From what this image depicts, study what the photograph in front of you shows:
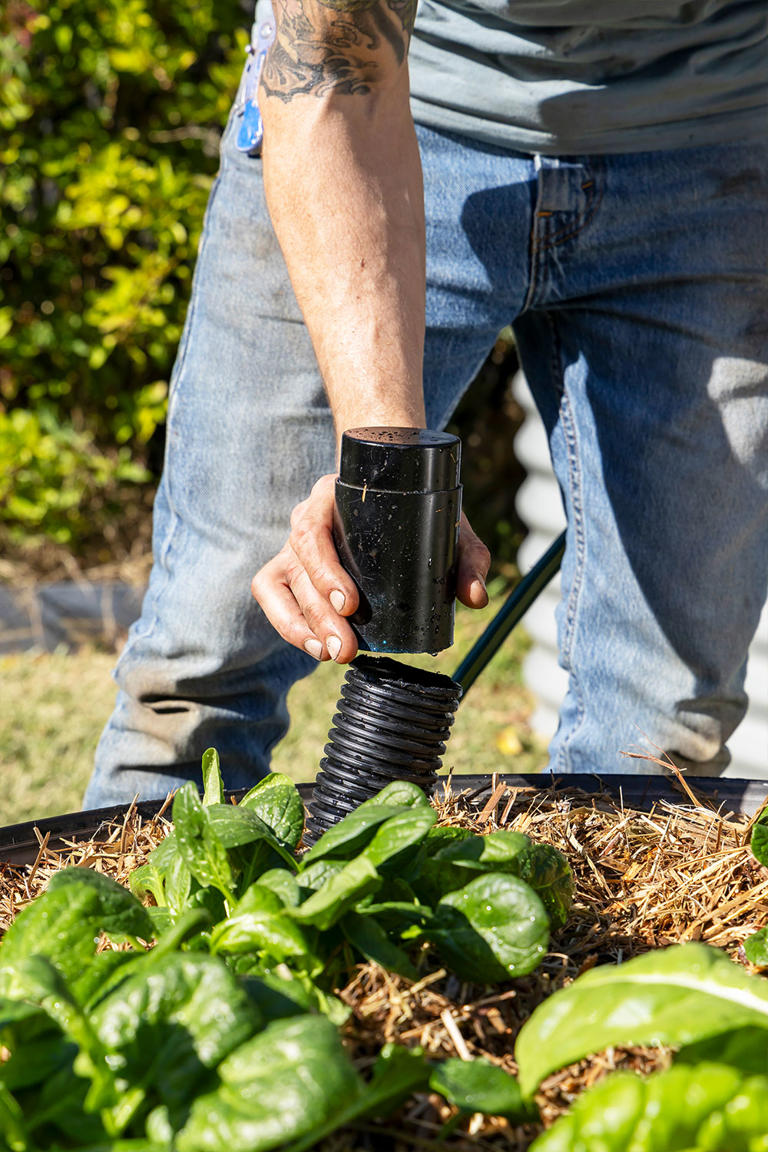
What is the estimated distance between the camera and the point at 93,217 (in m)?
3.20

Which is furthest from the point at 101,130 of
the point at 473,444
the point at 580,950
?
the point at 580,950

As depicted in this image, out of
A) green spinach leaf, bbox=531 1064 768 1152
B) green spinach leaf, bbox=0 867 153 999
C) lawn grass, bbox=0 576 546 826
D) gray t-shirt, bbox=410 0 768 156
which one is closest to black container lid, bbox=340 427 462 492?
green spinach leaf, bbox=0 867 153 999

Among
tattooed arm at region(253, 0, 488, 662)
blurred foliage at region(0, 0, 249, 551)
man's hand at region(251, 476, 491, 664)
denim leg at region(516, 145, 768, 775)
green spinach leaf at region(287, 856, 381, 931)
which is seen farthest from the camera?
blurred foliage at region(0, 0, 249, 551)

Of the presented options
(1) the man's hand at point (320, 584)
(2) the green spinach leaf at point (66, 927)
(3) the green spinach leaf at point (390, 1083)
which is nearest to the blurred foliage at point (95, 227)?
(1) the man's hand at point (320, 584)

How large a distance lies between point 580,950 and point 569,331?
1.01 m

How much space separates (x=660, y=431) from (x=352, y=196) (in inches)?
24.6

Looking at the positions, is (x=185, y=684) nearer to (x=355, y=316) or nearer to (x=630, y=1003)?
(x=355, y=316)

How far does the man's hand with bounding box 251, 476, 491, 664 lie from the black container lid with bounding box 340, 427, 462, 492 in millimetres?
83

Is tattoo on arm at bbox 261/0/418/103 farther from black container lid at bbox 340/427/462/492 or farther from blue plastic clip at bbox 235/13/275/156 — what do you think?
black container lid at bbox 340/427/462/492

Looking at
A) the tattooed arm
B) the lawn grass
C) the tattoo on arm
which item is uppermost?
the tattoo on arm

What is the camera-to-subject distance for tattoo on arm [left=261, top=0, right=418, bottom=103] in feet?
3.59

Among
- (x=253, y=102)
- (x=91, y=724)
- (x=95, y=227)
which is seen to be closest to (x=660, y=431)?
(x=253, y=102)

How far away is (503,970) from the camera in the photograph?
2.13ft

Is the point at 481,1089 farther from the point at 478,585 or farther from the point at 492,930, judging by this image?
the point at 478,585
